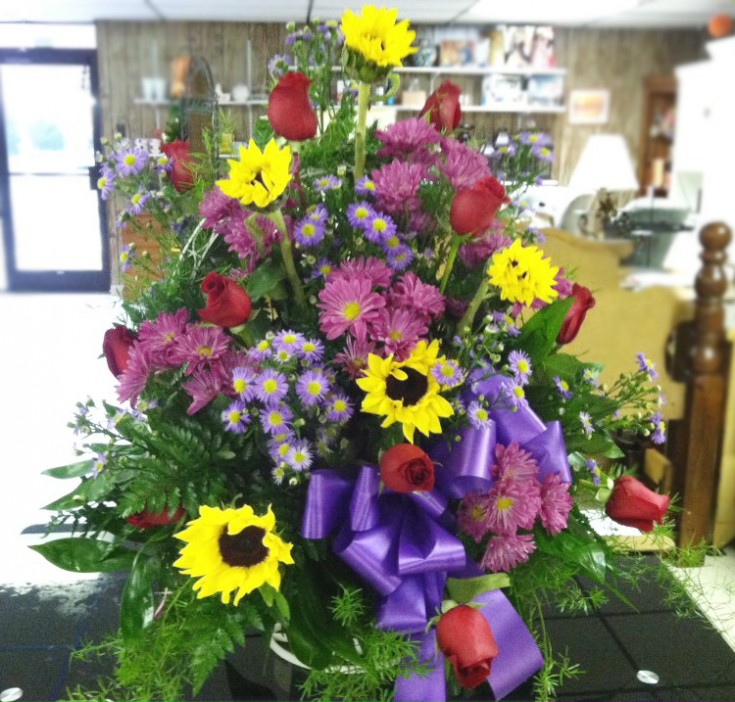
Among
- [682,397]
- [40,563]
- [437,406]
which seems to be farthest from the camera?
[682,397]

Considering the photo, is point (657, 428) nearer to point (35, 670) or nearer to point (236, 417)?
point (236, 417)

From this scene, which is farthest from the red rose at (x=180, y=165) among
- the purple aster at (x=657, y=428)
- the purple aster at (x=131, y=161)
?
the purple aster at (x=657, y=428)

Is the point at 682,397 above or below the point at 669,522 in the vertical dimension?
below

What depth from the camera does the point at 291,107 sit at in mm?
577

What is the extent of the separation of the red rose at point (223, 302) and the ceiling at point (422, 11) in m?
0.30

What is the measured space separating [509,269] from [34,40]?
0.53 m

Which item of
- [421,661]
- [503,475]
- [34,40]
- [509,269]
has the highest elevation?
[34,40]

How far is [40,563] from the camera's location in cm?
103

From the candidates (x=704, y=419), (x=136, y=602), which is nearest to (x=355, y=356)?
(x=136, y=602)

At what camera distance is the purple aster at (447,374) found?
1.76 feet

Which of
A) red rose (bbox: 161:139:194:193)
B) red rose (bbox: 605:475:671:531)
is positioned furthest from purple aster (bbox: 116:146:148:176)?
red rose (bbox: 605:475:671:531)

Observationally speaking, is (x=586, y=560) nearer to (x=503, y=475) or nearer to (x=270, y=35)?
(x=503, y=475)

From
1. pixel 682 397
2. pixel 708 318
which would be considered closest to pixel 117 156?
pixel 708 318

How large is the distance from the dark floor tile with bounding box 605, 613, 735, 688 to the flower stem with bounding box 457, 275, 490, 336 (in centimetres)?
35
